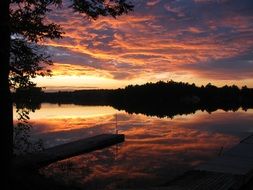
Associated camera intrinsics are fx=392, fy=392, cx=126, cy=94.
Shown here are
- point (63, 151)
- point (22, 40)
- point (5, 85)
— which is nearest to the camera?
point (5, 85)

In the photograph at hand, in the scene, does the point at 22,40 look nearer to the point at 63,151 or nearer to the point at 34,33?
the point at 34,33

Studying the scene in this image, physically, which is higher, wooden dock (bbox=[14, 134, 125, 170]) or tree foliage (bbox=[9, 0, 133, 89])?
tree foliage (bbox=[9, 0, 133, 89])

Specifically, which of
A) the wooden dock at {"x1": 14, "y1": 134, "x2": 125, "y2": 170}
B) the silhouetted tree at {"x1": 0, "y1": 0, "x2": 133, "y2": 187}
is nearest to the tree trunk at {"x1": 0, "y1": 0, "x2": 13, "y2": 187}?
the silhouetted tree at {"x1": 0, "y1": 0, "x2": 133, "y2": 187}

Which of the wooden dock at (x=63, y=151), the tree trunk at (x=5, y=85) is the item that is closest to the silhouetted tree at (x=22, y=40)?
the tree trunk at (x=5, y=85)

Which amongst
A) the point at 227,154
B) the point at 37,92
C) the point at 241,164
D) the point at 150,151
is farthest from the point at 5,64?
the point at 150,151

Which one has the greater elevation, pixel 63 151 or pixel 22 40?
pixel 22 40

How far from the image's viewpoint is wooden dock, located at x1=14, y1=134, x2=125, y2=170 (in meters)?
18.9

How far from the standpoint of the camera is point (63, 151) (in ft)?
76.3

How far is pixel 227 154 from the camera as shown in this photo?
67.2ft

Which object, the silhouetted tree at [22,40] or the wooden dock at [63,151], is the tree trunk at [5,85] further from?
the wooden dock at [63,151]

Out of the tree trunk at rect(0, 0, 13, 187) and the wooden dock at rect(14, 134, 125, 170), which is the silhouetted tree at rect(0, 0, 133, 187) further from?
the wooden dock at rect(14, 134, 125, 170)

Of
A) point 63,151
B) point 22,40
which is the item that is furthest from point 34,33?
point 63,151

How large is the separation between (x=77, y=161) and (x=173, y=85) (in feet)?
493

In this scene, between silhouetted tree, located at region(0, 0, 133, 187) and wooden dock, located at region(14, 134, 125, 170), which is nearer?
silhouetted tree, located at region(0, 0, 133, 187)
